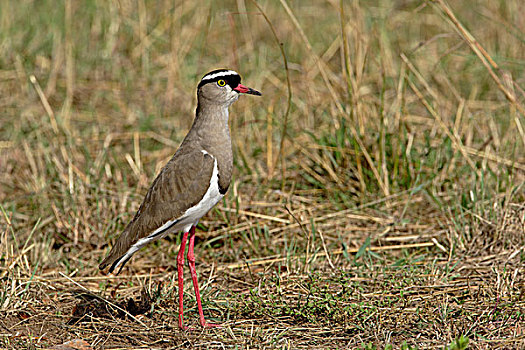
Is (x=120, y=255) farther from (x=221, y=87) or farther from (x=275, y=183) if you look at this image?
(x=275, y=183)

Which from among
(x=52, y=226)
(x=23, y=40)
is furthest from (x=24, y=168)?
(x=23, y=40)

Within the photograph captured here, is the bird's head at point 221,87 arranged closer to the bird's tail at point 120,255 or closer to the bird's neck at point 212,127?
the bird's neck at point 212,127

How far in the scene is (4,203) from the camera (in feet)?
17.5

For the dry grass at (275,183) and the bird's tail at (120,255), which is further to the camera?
the bird's tail at (120,255)

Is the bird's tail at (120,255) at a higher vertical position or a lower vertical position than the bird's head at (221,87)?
lower

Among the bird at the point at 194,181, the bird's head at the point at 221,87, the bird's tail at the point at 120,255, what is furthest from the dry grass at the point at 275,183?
the bird's head at the point at 221,87

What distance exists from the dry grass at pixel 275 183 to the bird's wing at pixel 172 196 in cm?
35

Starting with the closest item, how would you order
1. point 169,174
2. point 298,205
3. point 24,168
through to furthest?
point 169,174 < point 298,205 < point 24,168

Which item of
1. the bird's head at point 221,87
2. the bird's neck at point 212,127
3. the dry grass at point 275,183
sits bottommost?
the dry grass at point 275,183

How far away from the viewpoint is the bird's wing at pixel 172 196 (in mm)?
3818

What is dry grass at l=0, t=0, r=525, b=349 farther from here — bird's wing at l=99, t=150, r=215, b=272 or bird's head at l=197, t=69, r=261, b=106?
bird's head at l=197, t=69, r=261, b=106

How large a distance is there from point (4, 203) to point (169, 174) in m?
2.08

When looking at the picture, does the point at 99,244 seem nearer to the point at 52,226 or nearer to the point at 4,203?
the point at 52,226

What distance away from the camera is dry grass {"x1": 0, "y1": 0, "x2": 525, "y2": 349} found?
147 inches
